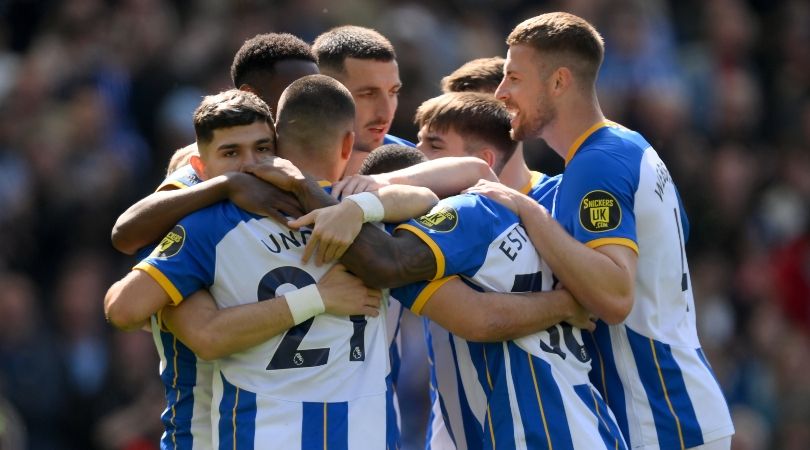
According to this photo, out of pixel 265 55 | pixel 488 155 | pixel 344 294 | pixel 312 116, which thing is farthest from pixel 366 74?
pixel 344 294

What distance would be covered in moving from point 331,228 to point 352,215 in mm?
115

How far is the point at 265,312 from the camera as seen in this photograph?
5.08m

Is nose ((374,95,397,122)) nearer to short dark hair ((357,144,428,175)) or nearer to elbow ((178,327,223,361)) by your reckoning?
short dark hair ((357,144,428,175))

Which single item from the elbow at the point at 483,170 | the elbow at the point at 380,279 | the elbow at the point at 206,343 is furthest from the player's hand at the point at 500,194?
the elbow at the point at 206,343

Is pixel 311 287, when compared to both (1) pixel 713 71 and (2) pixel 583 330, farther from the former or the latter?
(1) pixel 713 71

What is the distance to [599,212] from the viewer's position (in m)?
5.56

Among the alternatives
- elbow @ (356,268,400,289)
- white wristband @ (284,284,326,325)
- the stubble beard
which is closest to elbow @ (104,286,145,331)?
white wristband @ (284,284,326,325)

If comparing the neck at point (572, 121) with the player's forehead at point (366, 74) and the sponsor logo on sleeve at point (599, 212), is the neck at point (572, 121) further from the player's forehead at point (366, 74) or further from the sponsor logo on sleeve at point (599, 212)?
the player's forehead at point (366, 74)

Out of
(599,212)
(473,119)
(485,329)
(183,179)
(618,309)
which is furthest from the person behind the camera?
(473,119)

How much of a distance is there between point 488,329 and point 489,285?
0.24m

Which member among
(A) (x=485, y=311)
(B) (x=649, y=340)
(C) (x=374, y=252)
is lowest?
(B) (x=649, y=340)

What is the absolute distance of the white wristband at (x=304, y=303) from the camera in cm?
511

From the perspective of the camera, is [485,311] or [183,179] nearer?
[485,311]

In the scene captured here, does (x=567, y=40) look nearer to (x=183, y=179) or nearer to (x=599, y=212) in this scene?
(x=599, y=212)
